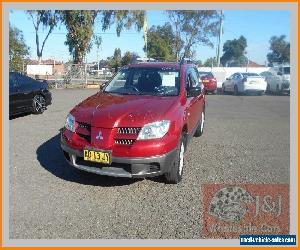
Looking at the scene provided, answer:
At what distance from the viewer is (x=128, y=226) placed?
3898mm

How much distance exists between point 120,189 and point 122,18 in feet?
79.2

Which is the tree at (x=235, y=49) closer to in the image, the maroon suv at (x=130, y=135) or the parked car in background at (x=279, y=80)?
the parked car in background at (x=279, y=80)

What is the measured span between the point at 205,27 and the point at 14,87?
30714 millimetres

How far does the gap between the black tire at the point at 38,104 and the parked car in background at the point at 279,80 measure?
15.4 metres

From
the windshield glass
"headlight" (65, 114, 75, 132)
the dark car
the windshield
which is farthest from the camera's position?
the windshield glass

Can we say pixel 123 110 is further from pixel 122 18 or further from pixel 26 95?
pixel 122 18

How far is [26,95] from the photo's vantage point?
33.6 ft

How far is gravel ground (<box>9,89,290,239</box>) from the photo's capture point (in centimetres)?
387

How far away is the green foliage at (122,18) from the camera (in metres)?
26.6

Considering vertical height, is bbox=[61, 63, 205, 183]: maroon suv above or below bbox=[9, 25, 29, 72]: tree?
below

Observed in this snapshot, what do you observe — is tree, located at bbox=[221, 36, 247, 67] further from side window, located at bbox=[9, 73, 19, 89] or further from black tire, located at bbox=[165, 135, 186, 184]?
black tire, located at bbox=[165, 135, 186, 184]

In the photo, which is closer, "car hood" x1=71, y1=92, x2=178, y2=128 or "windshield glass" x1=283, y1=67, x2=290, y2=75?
"car hood" x1=71, y1=92, x2=178, y2=128

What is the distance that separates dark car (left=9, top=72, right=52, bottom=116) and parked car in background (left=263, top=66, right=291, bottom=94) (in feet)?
49.6

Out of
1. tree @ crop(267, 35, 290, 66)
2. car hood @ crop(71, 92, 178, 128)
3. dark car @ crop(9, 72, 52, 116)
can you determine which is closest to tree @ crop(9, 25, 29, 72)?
dark car @ crop(9, 72, 52, 116)
